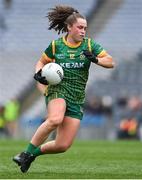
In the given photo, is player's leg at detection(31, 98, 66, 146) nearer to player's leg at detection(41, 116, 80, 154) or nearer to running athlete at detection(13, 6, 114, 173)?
running athlete at detection(13, 6, 114, 173)

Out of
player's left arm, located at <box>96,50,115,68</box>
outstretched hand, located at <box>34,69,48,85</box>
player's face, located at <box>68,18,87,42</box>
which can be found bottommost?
outstretched hand, located at <box>34,69,48,85</box>

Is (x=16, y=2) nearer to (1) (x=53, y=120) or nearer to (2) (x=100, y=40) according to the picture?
(2) (x=100, y=40)

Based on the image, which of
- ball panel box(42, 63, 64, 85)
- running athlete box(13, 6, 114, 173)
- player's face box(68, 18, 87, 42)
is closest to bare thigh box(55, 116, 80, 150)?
running athlete box(13, 6, 114, 173)

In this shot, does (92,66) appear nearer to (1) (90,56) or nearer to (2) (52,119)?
(1) (90,56)

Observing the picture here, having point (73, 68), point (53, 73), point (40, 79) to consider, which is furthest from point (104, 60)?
point (40, 79)

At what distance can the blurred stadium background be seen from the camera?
2622 centimetres

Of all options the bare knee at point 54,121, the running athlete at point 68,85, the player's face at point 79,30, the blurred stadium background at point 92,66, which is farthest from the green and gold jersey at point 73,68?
the blurred stadium background at point 92,66

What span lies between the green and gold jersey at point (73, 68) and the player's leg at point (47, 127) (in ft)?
0.56

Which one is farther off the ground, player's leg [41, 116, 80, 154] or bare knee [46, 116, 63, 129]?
bare knee [46, 116, 63, 129]

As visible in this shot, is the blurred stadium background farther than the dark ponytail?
Yes

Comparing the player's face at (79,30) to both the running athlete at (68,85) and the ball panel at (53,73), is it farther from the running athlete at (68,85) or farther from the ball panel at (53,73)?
the ball panel at (53,73)

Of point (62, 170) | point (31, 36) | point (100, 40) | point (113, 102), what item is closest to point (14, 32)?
point (31, 36)

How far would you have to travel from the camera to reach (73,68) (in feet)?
29.5

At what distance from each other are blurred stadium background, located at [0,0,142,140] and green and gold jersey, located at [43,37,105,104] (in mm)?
16565
